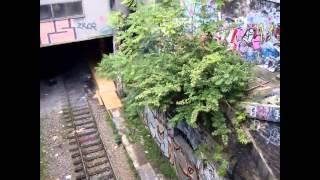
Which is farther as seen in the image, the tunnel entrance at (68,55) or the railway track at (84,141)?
the tunnel entrance at (68,55)

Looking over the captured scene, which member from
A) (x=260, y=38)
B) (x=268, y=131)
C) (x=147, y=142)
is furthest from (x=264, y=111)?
(x=147, y=142)

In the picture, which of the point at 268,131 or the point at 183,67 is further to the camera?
the point at 183,67

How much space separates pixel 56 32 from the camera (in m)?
16.8

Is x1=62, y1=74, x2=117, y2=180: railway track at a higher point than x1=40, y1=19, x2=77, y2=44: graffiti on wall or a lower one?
lower

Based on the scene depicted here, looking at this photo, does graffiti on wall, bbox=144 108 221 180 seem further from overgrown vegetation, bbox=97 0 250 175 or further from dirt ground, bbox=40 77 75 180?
dirt ground, bbox=40 77 75 180

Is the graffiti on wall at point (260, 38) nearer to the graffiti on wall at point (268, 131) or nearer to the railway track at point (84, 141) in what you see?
the graffiti on wall at point (268, 131)

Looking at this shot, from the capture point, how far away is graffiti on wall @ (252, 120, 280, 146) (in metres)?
8.02

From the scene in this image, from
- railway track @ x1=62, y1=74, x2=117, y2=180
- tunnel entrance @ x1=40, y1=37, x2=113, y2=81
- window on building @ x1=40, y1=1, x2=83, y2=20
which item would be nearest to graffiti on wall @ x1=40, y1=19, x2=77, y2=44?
window on building @ x1=40, y1=1, x2=83, y2=20

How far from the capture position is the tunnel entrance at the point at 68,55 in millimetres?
20392

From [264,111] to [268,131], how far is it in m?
0.44

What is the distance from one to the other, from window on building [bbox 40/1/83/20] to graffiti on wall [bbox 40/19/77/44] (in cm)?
27

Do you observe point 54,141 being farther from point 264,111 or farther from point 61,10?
point 264,111

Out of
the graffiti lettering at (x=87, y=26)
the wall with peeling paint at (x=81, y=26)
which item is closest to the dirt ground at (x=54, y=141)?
the wall with peeling paint at (x=81, y=26)

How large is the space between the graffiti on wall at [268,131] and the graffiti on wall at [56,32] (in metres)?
11.0
